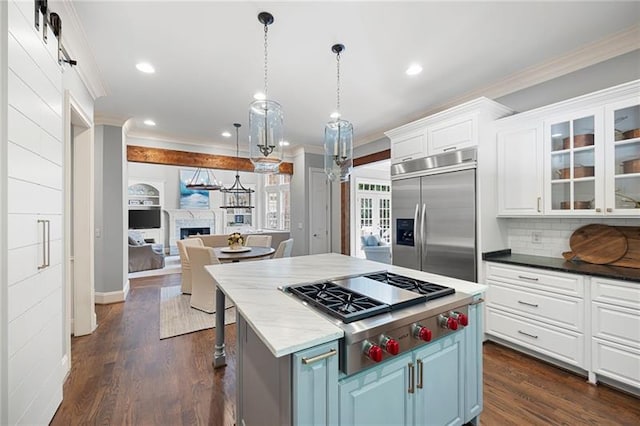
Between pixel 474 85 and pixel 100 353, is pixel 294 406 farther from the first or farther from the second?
pixel 474 85

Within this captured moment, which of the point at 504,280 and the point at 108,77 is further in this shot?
the point at 108,77

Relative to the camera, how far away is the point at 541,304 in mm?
2426

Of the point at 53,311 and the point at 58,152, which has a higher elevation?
the point at 58,152

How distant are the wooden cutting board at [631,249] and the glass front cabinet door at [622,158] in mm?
282

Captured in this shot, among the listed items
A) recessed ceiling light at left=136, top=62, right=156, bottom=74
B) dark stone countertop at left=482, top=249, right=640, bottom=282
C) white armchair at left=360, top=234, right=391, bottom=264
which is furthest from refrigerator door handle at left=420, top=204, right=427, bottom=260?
white armchair at left=360, top=234, right=391, bottom=264

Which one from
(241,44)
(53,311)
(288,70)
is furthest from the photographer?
(288,70)

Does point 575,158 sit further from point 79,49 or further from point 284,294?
point 79,49

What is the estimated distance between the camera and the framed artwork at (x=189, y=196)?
9803 millimetres

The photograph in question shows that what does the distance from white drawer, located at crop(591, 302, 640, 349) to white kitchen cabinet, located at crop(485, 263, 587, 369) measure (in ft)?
0.28

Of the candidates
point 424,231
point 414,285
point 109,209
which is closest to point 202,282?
point 109,209

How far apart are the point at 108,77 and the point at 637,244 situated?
5196mm

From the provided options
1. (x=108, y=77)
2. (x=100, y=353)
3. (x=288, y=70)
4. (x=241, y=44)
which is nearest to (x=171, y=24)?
(x=241, y=44)

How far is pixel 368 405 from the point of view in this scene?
117 centimetres

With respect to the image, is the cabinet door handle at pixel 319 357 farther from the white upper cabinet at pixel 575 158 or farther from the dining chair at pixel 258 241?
the dining chair at pixel 258 241
